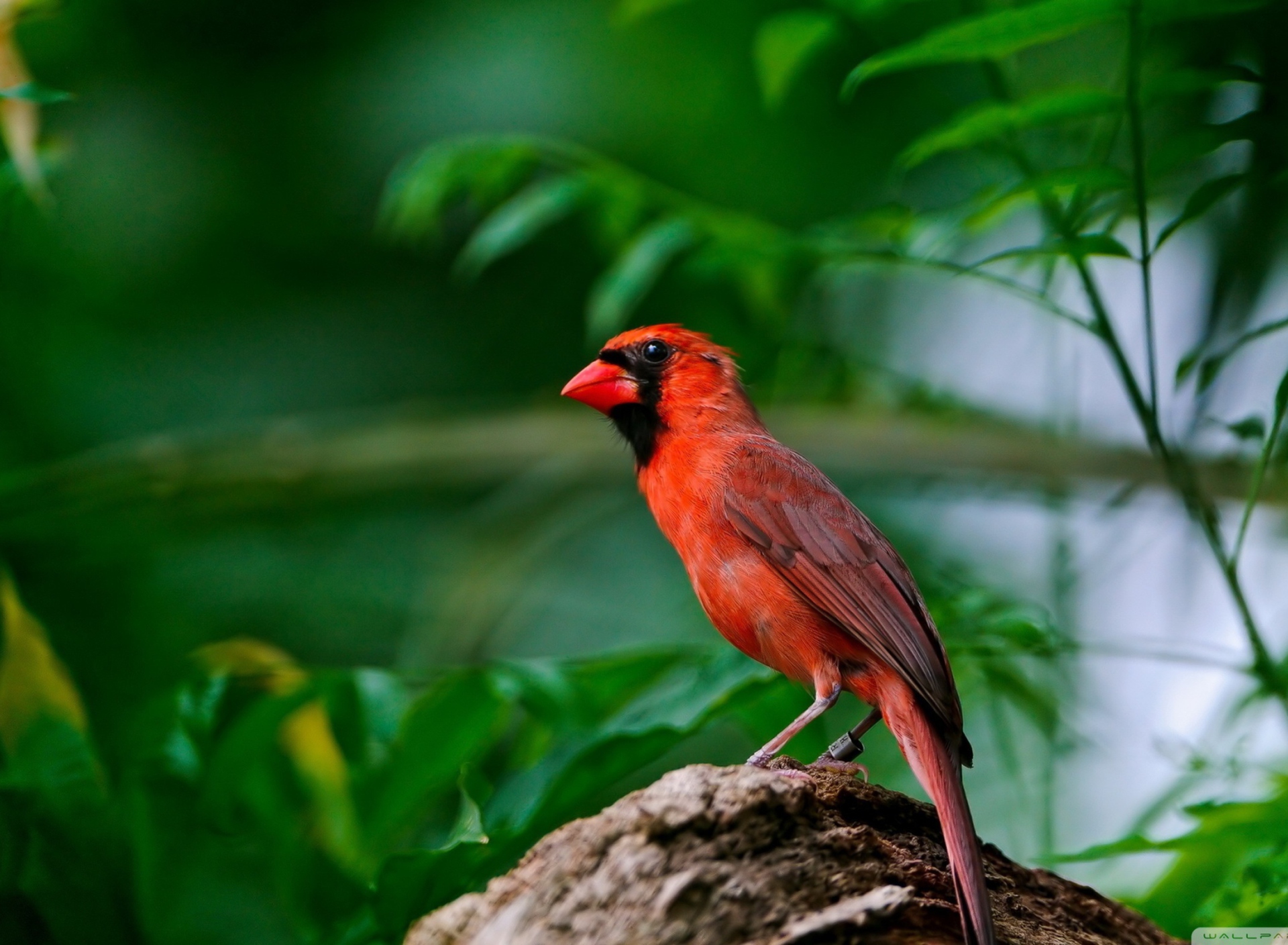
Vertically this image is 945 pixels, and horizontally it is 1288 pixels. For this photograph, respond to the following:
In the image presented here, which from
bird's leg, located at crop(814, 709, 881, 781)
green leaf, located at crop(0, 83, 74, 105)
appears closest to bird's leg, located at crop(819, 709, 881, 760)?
bird's leg, located at crop(814, 709, 881, 781)

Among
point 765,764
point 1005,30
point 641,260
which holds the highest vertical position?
point 1005,30

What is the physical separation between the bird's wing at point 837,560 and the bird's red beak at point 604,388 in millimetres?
446

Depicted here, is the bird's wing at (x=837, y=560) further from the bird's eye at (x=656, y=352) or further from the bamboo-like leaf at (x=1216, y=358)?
the bamboo-like leaf at (x=1216, y=358)

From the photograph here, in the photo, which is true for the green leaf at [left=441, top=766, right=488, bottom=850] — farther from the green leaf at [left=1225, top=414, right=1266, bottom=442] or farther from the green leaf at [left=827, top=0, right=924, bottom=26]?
the green leaf at [left=827, top=0, right=924, bottom=26]

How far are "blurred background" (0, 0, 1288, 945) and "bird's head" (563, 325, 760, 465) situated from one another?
0.31 meters

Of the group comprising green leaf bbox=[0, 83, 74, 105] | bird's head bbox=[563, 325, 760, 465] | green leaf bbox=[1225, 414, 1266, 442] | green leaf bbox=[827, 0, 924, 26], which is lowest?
green leaf bbox=[1225, 414, 1266, 442]

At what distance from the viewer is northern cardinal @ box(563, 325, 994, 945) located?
271cm

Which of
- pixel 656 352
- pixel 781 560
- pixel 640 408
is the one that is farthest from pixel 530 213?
pixel 781 560

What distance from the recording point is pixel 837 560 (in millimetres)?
3031

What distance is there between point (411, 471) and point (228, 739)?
7.27 feet

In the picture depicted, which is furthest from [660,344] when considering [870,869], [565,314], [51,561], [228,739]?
[565,314]

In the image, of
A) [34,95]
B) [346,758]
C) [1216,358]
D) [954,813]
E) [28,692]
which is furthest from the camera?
[346,758]

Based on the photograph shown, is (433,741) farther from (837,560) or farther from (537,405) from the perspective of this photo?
(537,405)

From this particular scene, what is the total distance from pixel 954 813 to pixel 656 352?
5.82 ft
